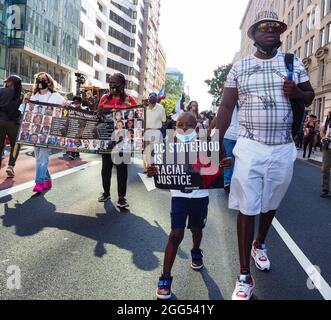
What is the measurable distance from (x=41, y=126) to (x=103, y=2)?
67211mm

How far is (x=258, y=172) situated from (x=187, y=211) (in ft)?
2.17

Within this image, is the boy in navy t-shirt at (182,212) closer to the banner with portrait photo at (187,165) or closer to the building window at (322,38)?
the banner with portrait photo at (187,165)

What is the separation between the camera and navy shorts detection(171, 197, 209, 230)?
10.8 ft

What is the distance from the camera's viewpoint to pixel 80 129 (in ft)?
22.6

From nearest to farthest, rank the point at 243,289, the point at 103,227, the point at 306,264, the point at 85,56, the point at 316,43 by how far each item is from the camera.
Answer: the point at 243,289 → the point at 306,264 → the point at 103,227 → the point at 316,43 → the point at 85,56

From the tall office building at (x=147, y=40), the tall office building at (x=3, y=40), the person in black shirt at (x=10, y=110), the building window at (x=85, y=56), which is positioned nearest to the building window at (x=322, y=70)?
the tall office building at (x=3, y=40)

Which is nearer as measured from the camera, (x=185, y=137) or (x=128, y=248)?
(x=185, y=137)

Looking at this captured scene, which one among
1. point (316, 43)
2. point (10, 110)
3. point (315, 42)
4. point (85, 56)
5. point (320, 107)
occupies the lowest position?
point (10, 110)

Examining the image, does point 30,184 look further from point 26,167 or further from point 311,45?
point 311,45

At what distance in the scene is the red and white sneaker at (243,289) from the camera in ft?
9.91

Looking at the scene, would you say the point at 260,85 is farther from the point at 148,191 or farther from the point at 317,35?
the point at 317,35

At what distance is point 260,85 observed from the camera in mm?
3285

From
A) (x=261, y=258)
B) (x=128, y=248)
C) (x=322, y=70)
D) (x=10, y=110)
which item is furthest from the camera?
(x=322, y=70)

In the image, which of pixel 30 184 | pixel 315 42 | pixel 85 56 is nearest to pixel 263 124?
pixel 30 184
